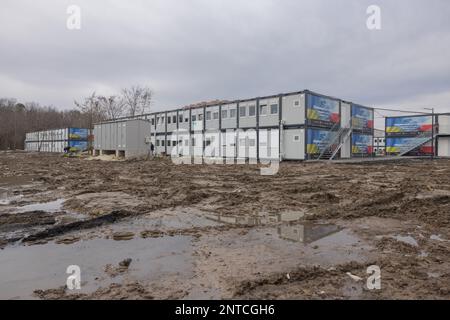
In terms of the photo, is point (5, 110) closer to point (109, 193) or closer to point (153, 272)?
point (109, 193)

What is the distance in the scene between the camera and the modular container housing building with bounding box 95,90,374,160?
29.1m

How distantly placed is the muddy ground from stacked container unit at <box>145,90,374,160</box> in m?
19.9

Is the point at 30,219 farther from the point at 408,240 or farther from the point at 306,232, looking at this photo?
the point at 408,240

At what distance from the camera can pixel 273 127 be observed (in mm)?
30906

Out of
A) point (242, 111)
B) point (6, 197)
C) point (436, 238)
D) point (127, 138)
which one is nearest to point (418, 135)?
point (242, 111)

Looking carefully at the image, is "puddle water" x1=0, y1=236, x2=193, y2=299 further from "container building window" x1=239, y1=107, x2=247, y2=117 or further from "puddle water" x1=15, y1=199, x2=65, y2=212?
"container building window" x1=239, y1=107, x2=247, y2=117

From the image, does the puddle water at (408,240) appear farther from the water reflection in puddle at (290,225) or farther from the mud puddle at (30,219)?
the mud puddle at (30,219)

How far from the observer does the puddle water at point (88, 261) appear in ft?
12.2

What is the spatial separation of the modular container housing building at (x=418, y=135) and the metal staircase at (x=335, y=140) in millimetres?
11273

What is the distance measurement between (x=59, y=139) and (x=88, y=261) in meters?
70.2

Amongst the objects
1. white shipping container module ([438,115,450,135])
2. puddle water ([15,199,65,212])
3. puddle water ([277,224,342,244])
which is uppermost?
white shipping container module ([438,115,450,135])

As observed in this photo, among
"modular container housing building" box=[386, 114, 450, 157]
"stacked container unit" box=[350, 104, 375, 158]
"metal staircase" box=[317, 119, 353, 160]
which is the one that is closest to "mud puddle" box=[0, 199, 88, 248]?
"metal staircase" box=[317, 119, 353, 160]

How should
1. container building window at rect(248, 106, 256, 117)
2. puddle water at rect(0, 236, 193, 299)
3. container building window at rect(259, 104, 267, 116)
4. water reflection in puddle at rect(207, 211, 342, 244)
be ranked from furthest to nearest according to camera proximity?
1. container building window at rect(248, 106, 256, 117)
2. container building window at rect(259, 104, 267, 116)
3. water reflection in puddle at rect(207, 211, 342, 244)
4. puddle water at rect(0, 236, 193, 299)
